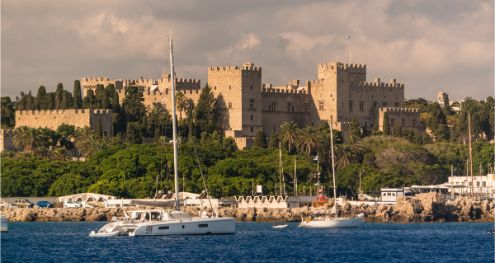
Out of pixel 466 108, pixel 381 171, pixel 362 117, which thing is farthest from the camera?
pixel 466 108

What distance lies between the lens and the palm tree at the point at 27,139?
335 ft

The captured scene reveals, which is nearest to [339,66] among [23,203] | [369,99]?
[369,99]

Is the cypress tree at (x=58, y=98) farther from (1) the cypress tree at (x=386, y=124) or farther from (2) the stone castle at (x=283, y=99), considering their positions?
(1) the cypress tree at (x=386, y=124)

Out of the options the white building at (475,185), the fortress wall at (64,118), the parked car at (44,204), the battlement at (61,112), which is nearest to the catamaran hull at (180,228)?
the parked car at (44,204)

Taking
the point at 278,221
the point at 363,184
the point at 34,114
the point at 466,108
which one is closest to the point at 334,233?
the point at 278,221

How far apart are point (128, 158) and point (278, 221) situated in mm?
14933

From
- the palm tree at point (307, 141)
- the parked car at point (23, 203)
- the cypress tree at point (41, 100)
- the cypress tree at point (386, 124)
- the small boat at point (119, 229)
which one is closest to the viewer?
the small boat at point (119, 229)

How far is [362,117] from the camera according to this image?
116 m

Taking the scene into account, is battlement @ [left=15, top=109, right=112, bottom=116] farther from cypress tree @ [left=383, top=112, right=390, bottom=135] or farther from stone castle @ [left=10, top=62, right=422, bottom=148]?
cypress tree @ [left=383, top=112, right=390, bottom=135]

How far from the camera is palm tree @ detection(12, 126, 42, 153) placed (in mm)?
102000

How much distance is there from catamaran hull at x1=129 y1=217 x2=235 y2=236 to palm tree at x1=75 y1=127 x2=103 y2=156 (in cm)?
4030

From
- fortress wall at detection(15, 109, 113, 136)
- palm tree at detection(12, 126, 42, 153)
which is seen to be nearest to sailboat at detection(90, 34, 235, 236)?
palm tree at detection(12, 126, 42, 153)

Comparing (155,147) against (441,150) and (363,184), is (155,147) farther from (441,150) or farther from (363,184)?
(441,150)

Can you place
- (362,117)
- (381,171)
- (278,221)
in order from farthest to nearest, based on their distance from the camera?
(362,117) < (381,171) < (278,221)
